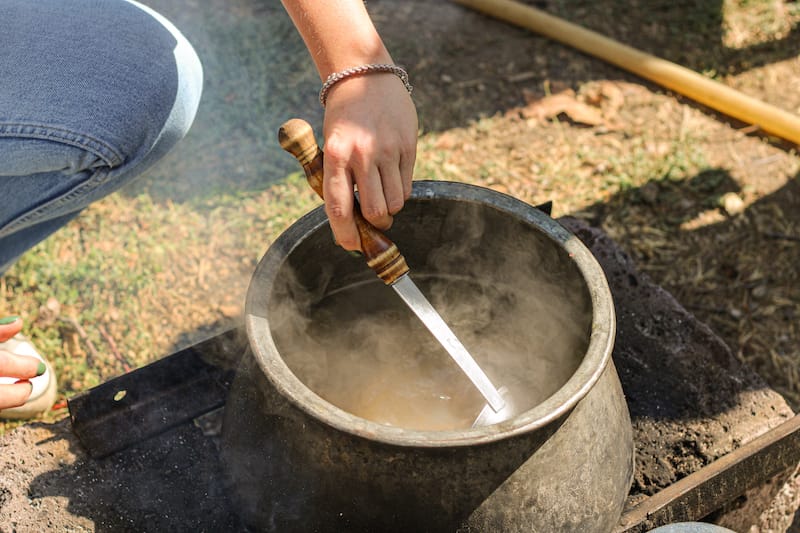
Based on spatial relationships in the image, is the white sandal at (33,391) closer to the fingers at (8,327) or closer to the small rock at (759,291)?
the fingers at (8,327)

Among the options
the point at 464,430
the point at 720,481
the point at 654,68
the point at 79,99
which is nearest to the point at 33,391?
the point at 79,99

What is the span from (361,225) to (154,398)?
0.95 m

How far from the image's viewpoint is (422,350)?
2.16 metres

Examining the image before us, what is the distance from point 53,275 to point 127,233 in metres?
0.39

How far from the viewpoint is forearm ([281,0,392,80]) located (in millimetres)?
1615

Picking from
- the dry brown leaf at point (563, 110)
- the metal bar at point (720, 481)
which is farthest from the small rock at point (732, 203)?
the metal bar at point (720, 481)

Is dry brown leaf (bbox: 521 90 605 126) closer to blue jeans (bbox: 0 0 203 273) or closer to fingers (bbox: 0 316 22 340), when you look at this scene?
blue jeans (bbox: 0 0 203 273)

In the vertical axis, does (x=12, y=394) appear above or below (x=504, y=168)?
above

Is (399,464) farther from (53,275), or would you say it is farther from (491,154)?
(491,154)

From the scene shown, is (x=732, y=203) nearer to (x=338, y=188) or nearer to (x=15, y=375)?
(x=338, y=188)

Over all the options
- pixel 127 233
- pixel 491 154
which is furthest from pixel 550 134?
pixel 127 233

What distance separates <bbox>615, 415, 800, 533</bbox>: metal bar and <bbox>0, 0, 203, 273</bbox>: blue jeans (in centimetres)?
182

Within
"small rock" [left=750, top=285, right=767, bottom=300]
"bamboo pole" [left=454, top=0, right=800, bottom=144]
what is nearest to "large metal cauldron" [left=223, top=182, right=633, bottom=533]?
"small rock" [left=750, top=285, right=767, bottom=300]

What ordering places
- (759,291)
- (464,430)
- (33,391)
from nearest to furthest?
(464,430)
(33,391)
(759,291)
